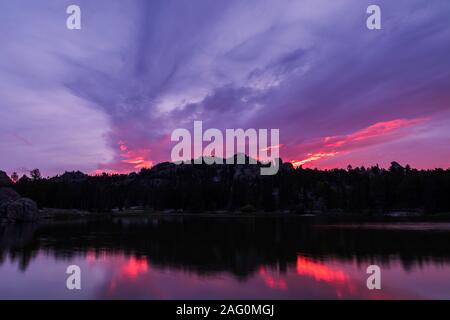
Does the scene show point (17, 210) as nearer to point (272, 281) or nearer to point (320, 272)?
point (272, 281)

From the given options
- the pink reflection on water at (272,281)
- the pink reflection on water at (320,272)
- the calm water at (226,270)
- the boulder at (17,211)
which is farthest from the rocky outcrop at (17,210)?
the pink reflection on water at (272,281)

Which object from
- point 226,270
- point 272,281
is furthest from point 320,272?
point 226,270

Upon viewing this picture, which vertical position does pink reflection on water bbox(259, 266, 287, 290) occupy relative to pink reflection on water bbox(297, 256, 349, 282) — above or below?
above

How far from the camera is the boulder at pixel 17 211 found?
103 meters

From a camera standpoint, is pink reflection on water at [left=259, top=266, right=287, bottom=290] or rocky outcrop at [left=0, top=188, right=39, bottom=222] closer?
pink reflection on water at [left=259, top=266, right=287, bottom=290]

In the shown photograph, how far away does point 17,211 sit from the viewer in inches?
4117

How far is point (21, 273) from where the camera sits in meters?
30.3

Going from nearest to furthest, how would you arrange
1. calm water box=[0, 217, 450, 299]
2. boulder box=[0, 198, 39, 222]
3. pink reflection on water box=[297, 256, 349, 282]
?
calm water box=[0, 217, 450, 299] < pink reflection on water box=[297, 256, 349, 282] < boulder box=[0, 198, 39, 222]

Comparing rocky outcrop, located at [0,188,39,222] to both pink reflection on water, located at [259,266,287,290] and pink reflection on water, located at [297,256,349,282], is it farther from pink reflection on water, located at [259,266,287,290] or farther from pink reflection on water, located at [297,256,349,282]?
pink reflection on water, located at [259,266,287,290]

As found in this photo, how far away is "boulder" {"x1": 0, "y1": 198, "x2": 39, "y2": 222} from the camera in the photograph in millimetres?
103375

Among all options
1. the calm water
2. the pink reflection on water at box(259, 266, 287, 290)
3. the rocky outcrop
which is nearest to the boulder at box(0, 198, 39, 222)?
the rocky outcrop
